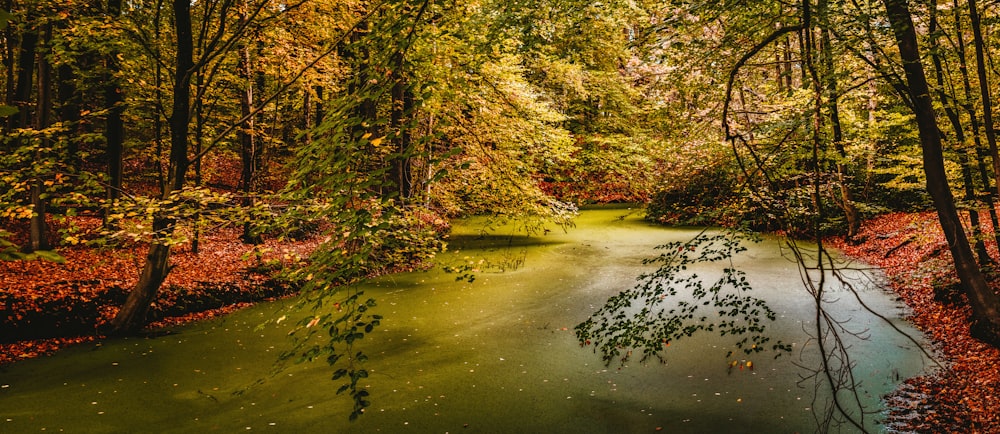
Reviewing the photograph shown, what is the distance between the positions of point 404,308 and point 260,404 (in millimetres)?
2945

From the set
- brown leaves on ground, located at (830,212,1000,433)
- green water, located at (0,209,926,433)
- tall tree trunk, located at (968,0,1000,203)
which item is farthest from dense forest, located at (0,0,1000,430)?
green water, located at (0,209,926,433)

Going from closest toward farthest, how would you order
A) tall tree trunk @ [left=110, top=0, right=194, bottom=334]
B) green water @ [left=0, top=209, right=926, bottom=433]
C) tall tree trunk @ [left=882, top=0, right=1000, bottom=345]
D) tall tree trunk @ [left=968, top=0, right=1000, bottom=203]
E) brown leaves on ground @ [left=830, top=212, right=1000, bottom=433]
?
brown leaves on ground @ [left=830, top=212, right=1000, bottom=433] < green water @ [left=0, top=209, right=926, bottom=433] < tall tree trunk @ [left=882, top=0, right=1000, bottom=345] < tall tree trunk @ [left=968, top=0, right=1000, bottom=203] < tall tree trunk @ [left=110, top=0, right=194, bottom=334]

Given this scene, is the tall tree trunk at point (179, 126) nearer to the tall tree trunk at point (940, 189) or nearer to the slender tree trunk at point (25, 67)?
the slender tree trunk at point (25, 67)

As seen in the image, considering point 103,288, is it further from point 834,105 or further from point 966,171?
point 966,171

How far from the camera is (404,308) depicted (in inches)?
282

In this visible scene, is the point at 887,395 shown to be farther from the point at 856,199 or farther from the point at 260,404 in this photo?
the point at 856,199

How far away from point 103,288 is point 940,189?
Result: 28.4ft

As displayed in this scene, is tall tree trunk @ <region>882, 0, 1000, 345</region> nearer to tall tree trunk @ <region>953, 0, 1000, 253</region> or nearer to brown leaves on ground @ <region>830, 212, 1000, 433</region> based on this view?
brown leaves on ground @ <region>830, 212, 1000, 433</region>

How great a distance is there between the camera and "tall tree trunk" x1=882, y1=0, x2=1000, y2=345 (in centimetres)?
417

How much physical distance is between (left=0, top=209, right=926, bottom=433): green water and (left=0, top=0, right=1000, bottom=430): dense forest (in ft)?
2.26

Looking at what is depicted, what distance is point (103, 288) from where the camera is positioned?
616cm

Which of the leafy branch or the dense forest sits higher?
the dense forest

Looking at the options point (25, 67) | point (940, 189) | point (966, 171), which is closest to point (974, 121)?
point (966, 171)

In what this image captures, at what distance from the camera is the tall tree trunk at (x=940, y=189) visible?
4.17 meters
